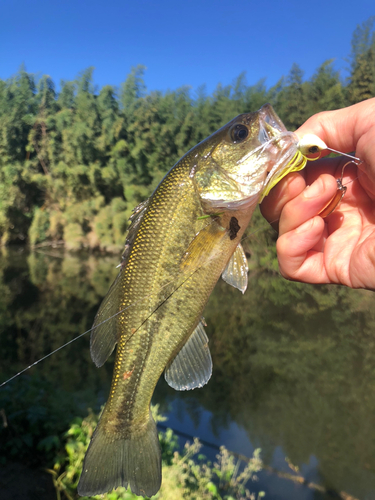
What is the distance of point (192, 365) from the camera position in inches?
68.7

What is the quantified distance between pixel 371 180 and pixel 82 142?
95.9 ft

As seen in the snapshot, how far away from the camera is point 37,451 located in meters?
3.75

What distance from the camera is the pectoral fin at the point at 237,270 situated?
180 centimetres

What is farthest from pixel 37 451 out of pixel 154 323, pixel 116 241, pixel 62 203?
pixel 62 203

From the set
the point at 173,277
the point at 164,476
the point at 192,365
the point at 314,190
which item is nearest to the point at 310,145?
the point at 314,190

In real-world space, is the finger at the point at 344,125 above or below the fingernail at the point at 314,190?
above

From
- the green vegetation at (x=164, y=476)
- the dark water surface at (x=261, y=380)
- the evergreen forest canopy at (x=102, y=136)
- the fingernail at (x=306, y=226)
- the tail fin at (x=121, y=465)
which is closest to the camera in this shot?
the tail fin at (x=121, y=465)

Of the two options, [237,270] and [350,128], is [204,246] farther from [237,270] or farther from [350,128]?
[350,128]

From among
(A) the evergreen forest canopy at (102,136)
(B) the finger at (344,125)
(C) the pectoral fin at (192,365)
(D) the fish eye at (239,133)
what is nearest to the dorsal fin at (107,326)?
(C) the pectoral fin at (192,365)

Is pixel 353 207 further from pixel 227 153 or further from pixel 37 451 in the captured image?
pixel 37 451

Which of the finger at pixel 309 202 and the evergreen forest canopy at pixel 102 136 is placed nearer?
the finger at pixel 309 202

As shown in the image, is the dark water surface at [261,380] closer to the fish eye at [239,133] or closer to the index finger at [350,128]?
the fish eye at [239,133]

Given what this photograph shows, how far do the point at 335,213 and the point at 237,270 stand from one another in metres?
0.84

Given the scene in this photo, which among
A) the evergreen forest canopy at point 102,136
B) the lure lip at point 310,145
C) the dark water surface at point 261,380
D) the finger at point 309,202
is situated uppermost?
the evergreen forest canopy at point 102,136
